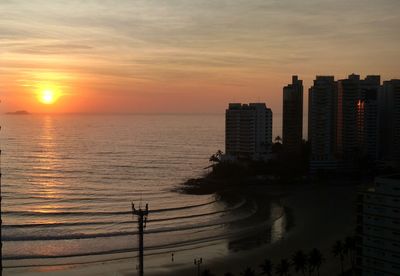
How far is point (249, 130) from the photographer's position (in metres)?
70.8

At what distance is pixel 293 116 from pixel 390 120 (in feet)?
45.5

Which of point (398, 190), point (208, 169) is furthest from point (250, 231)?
point (208, 169)

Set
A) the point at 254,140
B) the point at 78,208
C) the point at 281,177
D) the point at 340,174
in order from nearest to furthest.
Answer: the point at 78,208 → the point at 281,177 → the point at 340,174 → the point at 254,140

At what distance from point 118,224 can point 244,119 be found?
123ft

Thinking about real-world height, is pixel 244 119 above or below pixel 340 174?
above

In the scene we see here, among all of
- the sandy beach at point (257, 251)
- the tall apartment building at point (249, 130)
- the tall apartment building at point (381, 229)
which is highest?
the tall apartment building at point (249, 130)

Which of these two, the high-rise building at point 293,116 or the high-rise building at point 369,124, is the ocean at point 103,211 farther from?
the high-rise building at point 369,124

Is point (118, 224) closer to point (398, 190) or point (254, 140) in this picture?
point (398, 190)

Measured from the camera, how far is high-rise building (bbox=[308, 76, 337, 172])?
67.4 metres

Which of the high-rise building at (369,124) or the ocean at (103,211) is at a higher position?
the high-rise building at (369,124)

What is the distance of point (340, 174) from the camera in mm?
66000

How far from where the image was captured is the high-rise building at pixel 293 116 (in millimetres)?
74250

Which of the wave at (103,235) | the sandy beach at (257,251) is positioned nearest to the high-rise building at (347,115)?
the sandy beach at (257,251)

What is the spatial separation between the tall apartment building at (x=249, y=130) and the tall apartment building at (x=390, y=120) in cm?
1605
